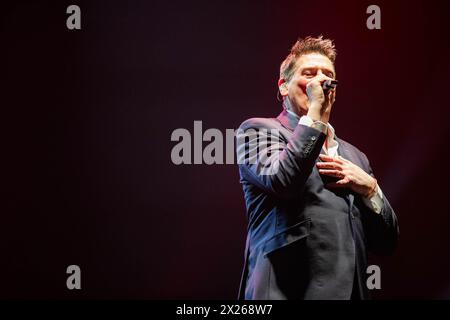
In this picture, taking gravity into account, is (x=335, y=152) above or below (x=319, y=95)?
below

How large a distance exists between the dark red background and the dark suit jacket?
977 mm

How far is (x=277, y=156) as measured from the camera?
4.38 ft

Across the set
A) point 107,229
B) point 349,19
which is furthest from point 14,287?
point 349,19

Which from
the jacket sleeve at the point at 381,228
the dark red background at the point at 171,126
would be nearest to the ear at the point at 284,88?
the jacket sleeve at the point at 381,228

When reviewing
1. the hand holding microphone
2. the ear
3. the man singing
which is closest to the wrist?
the man singing

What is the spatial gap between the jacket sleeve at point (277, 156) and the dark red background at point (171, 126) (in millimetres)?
888

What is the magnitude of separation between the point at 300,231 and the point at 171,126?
3.90 feet

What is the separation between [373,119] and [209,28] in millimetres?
921

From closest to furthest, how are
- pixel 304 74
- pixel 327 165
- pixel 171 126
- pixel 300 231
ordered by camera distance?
pixel 300 231, pixel 327 165, pixel 304 74, pixel 171 126

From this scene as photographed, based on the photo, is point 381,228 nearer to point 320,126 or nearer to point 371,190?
point 371,190

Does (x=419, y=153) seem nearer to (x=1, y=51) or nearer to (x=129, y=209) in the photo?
(x=129, y=209)

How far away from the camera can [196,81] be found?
93.0 inches

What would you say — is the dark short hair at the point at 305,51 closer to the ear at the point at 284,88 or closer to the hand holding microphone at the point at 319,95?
the ear at the point at 284,88

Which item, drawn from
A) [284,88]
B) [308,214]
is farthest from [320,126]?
[284,88]
